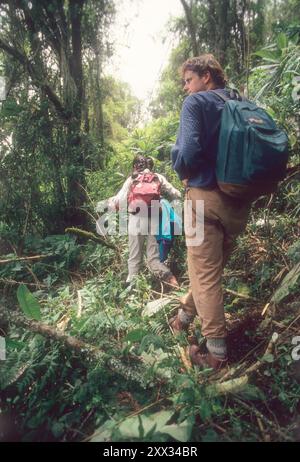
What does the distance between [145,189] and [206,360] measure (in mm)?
2011

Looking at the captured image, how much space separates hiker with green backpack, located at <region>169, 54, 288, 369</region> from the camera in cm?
216

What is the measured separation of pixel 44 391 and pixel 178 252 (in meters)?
2.28

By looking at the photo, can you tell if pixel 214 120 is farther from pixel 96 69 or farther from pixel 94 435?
pixel 96 69

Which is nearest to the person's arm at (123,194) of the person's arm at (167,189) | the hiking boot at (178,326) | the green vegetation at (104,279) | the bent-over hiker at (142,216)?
the bent-over hiker at (142,216)

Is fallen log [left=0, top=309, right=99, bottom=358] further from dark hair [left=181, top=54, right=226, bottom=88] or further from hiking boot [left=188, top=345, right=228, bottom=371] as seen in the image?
dark hair [left=181, top=54, right=226, bottom=88]

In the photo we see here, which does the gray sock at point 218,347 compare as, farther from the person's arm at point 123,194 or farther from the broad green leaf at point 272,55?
the broad green leaf at point 272,55

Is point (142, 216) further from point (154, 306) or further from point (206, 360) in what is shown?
point (206, 360)

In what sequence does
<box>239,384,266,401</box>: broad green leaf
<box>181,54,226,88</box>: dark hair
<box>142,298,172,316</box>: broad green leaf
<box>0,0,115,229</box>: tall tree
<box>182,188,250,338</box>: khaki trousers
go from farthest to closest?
<box>0,0,115,229</box>: tall tree < <box>142,298,172,316</box>: broad green leaf < <box>181,54,226,88</box>: dark hair < <box>182,188,250,338</box>: khaki trousers < <box>239,384,266,401</box>: broad green leaf

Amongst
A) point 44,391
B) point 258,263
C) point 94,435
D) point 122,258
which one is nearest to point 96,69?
point 122,258

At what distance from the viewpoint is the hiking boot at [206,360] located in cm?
245

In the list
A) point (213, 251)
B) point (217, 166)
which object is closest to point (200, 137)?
point (217, 166)

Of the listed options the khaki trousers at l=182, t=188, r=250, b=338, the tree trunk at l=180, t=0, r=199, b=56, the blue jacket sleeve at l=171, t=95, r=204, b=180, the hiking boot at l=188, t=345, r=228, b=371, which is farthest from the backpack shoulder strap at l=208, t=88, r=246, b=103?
the tree trunk at l=180, t=0, r=199, b=56

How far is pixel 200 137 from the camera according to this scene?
7.59 ft
